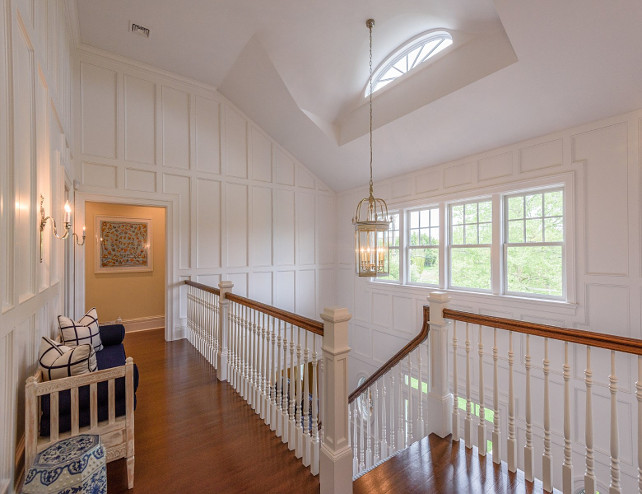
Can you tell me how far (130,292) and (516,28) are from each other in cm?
615

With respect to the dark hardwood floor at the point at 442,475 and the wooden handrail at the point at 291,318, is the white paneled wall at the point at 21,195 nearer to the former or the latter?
the wooden handrail at the point at 291,318

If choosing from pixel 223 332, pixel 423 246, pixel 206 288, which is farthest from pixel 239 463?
pixel 423 246

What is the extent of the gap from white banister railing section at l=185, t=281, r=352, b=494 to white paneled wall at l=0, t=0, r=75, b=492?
52.1 inches

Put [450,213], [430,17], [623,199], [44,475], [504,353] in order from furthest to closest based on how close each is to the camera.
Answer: [450,213], [504,353], [430,17], [623,199], [44,475]

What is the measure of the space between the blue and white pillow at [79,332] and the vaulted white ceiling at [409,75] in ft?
11.2

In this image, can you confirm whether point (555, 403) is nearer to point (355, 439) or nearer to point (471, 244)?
point (471, 244)

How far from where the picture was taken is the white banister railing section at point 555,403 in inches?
57.0

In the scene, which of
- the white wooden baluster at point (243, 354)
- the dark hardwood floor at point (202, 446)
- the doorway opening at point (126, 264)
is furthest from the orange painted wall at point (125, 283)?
the white wooden baluster at point (243, 354)

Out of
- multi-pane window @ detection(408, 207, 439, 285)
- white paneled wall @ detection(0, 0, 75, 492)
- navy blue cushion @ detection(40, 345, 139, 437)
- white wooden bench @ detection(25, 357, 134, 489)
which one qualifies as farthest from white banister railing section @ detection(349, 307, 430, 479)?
white paneled wall @ detection(0, 0, 75, 492)

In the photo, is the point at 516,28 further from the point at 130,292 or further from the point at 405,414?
the point at 130,292

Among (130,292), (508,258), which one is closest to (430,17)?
(508,258)

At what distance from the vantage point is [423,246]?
4.83 metres

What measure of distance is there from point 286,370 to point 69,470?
1137 mm

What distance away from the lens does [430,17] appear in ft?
10.7
